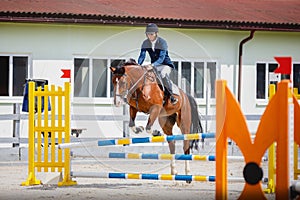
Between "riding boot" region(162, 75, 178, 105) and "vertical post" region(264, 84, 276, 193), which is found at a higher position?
"riding boot" region(162, 75, 178, 105)

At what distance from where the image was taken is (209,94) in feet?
38.2

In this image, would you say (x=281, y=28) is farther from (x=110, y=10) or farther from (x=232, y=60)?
(x=110, y=10)

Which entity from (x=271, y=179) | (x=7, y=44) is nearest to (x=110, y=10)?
(x=7, y=44)

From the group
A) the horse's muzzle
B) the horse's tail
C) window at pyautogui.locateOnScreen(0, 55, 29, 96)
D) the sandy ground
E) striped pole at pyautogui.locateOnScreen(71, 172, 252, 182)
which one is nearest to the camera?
striped pole at pyautogui.locateOnScreen(71, 172, 252, 182)

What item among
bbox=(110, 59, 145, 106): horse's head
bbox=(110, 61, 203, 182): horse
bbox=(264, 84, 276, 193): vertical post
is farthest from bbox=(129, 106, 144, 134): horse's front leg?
bbox=(264, 84, 276, 193): vertical post

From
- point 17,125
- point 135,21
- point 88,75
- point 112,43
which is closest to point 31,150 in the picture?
point 17,125

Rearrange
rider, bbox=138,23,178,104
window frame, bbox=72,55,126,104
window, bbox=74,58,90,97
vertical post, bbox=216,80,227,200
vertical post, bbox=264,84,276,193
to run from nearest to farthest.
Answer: vertical post, bbox=216,80,227,200, vertical post, bbox=264,84,276,193, rider, bbox=138,23,178,104, window frame, bbox=72,55,126,104, window, bbox=74,58,90,97

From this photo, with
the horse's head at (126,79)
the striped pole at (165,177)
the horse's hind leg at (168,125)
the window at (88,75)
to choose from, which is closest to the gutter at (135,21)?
the window at (88,75)

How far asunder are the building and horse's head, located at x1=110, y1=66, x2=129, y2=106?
524 cm

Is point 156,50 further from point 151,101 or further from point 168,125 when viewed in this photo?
point 168,125

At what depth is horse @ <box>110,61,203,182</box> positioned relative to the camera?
930 cm

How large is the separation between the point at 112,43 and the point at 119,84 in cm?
712

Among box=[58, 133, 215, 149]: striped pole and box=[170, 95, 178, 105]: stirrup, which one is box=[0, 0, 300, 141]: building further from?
box=[58, 133, 215, 149]: striped pole

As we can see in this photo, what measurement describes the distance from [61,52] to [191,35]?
292 cm
